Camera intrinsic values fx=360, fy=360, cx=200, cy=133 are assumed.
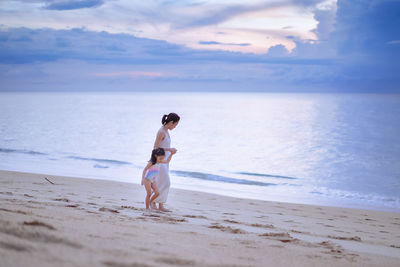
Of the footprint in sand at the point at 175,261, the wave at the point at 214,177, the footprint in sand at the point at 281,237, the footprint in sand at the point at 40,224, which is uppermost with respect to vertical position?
the footprint in sand at the point at 40,224

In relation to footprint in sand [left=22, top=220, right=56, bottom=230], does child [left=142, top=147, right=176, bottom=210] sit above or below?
above

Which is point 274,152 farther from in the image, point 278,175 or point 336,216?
point 336,216

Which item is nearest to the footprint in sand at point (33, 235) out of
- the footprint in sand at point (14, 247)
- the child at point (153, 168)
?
the footprint in sand at point (14, 247)

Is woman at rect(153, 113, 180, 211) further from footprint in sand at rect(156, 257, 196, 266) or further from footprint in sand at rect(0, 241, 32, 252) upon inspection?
footprint in sand at rect(0, 241, 32, 252)

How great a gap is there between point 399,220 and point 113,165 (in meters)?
13.7

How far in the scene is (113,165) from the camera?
19.0 metres

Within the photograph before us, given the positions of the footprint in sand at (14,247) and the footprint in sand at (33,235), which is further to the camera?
the footprint in sand at (33,235)

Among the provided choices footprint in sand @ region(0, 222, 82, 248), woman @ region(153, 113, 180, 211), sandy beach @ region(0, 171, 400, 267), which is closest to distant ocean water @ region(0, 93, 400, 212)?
woman @ region(153, 113, 180, 211)

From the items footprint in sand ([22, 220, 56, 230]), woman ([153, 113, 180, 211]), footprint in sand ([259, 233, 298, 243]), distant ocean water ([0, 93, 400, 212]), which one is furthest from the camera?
distant ocean water ([0, 93, 400, 212])

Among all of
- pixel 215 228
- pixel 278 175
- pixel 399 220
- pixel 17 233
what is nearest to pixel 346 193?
pixel 278 175

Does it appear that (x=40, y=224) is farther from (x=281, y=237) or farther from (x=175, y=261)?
(x=281, y=237)

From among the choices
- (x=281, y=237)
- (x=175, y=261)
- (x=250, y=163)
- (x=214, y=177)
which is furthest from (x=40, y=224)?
(x=250, y=163)

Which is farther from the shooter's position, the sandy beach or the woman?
the woman

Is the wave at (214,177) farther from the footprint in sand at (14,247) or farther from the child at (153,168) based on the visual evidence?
the footprint in sand at (14,247)
